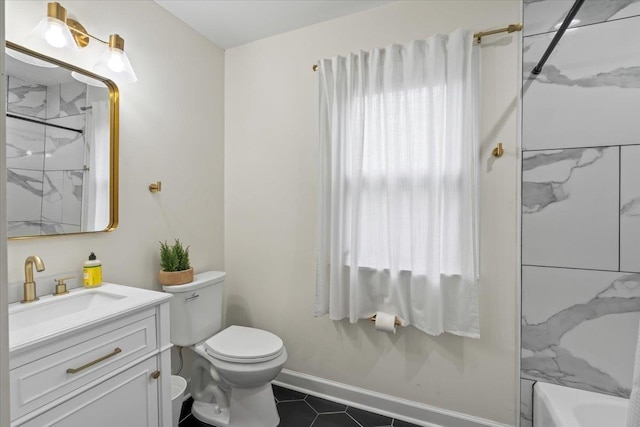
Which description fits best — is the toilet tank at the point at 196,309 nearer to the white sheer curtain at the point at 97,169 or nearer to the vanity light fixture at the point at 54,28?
the white sheer curtain at the point at 97,169

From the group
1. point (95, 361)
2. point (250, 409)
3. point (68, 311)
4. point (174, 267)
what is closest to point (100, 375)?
point (95, 361)

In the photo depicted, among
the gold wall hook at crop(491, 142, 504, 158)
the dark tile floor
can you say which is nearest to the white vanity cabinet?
the dark tile floor

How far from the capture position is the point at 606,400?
139 cm

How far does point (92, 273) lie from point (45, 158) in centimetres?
54

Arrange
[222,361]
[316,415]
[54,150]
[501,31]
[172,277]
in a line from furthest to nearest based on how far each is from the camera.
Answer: [316,415] < [172,277] < [222,361] < [501,31] < [54,150]

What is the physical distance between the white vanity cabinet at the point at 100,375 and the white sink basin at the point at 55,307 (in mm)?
125

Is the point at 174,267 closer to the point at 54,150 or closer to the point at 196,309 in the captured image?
the point at 196,309

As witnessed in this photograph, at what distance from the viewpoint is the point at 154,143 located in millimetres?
1852

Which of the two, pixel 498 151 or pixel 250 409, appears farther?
pixel 250 409

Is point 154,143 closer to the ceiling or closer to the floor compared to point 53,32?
closer to the floor

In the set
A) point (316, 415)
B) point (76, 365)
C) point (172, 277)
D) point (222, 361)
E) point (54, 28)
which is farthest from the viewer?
point (316, 415)

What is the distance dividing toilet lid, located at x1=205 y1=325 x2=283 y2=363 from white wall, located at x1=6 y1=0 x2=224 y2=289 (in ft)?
1.68

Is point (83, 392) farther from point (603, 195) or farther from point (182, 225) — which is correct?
point (603, 195)

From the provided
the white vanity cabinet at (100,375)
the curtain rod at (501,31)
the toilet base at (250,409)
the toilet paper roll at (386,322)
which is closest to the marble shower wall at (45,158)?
the white vanity cabinet at (100,375)
